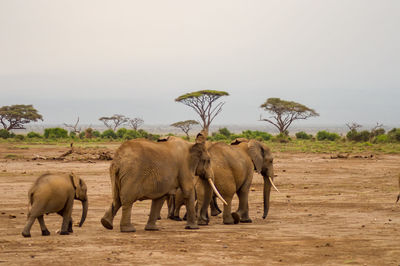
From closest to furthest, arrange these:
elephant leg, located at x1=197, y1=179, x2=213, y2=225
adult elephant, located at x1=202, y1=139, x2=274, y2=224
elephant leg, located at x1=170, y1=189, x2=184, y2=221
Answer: elephant leg, located at x1=197, y1=179, x2=213, y2=225 < adult elephant, located at x1=202, y1=139, x2=274, y2=224 < elephant leg, located at x1=170, y1=189, x2=184, y2=221

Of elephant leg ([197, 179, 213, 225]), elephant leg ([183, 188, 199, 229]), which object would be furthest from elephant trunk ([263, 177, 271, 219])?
elephant leg ([183, 188, 199, 229])

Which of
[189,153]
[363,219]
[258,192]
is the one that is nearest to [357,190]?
[258,192]

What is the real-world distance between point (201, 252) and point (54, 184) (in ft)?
9.84

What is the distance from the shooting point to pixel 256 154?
13484mm

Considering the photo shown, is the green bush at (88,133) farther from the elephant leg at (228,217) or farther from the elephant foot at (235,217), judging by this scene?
the elephant foot at (235,217)

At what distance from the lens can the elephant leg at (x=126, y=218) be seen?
35.4 ft

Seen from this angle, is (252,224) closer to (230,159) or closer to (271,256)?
(230,159)

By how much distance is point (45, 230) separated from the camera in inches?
410

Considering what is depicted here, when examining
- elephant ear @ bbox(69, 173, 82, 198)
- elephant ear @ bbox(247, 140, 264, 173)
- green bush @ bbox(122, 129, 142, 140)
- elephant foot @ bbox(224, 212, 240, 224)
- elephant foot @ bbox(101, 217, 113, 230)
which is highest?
elephant ear @ bbox(247, 140, 264, 173)

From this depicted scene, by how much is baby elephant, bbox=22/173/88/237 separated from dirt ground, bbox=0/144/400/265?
26 centimetres

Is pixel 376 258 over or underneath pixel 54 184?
underneath

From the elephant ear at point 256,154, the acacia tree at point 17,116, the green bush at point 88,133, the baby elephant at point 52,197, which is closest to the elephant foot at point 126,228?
the baby elephant at point 52,197

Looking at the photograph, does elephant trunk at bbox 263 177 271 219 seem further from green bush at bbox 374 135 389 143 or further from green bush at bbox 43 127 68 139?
green bush at bbox 43 127 68 139

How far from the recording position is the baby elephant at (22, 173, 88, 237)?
10.2 m
